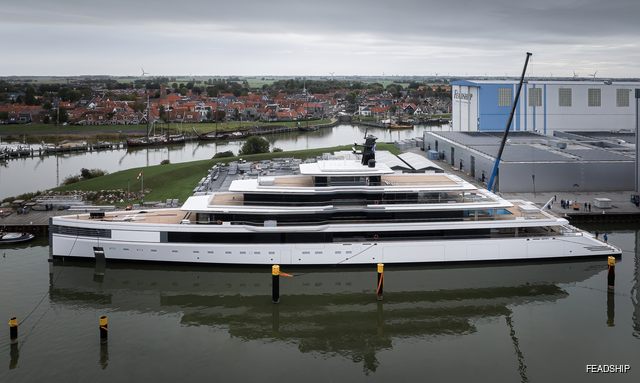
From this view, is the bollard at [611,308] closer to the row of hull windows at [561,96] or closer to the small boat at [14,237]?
the small boat at [14,237]

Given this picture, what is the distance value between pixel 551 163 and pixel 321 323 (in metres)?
19.5

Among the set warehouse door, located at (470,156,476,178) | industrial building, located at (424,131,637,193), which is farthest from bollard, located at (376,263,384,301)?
warehouse door, located at (470,156,476,178)

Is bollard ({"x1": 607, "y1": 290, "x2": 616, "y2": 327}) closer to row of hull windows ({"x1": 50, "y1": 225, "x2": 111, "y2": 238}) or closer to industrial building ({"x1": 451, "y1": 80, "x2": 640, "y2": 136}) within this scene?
row of hull windows ({"x1": 50, "y1": 225, "x2": 111, "y2": 238})

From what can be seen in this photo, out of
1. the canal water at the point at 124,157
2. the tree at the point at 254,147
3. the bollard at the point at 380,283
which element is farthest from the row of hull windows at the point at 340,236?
the tree at the point at 254,147

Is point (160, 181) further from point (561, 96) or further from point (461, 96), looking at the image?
point (561, 96)

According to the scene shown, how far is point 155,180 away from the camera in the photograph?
34.5 meters

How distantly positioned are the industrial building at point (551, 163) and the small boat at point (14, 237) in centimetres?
2166

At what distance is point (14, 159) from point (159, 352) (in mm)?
45155

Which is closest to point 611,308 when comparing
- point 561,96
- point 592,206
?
point 592,206

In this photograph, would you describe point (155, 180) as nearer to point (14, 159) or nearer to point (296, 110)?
point (14, 159)

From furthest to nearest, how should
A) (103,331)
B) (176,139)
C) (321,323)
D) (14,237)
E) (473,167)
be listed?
(176,139)
(473,167)
(14,237)
(321,323)
(103,331)

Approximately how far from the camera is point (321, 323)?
1680 cm

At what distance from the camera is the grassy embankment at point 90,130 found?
71.3m

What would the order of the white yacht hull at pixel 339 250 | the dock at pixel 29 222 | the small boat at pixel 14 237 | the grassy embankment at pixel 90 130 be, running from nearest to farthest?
the white yacht hull at pixel 339 250
the small boat at pixel 14 237
the dock at pixel 29 222
the grassy embankment at pixel 90 130
